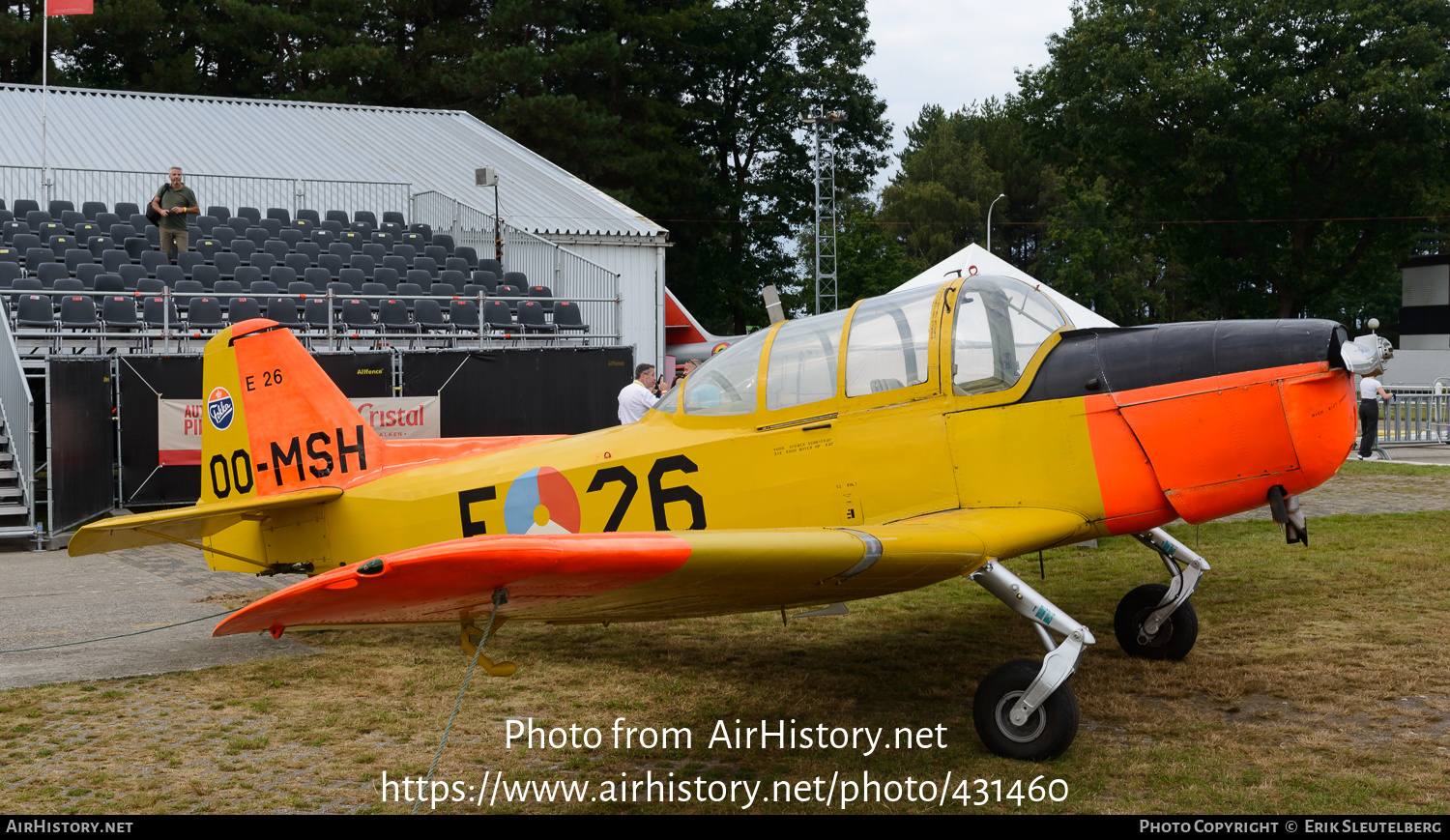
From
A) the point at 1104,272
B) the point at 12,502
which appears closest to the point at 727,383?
the point at 12,502

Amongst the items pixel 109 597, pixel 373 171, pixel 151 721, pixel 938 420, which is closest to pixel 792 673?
pixel 938 420

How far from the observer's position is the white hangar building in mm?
22766

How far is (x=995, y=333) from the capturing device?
5.33 metres

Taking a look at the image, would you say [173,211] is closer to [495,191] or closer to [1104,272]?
[495,191]

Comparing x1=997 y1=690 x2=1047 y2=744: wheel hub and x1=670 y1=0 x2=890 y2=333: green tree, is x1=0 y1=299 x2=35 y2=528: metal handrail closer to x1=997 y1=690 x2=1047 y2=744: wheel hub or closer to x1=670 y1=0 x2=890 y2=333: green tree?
x1=997 y1=690 x2=1047 y2=744: wheel hub

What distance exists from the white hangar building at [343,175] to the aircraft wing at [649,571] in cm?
1519

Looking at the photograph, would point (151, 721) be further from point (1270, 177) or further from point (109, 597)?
point (1270, 177)

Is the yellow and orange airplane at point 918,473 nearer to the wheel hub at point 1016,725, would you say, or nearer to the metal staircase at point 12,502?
the wheel hub at point 1016,725

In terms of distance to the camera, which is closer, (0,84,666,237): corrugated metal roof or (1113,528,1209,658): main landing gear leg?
(1113,528,1209,658): main landing gear leg

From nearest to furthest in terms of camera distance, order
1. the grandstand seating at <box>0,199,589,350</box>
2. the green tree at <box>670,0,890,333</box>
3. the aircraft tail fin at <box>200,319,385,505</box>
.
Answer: the aircraft tail fin at <box>200,319,385,505</box>
the grandstand seating at <box>0,199,589,350</box>
the green tree at <box>670,0,890,333</box>

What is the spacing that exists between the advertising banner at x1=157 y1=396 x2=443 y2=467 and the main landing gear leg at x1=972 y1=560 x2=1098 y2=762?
9.36 meters

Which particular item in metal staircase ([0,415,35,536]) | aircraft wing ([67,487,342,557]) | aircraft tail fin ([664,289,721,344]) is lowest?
metal staircase ([0,415,35,536])

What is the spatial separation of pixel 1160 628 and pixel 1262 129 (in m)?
37.3

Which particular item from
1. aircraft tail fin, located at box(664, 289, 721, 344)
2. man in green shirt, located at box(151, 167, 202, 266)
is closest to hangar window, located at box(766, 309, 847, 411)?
man in green shirt, located at box(151, 167, 202, 266)
